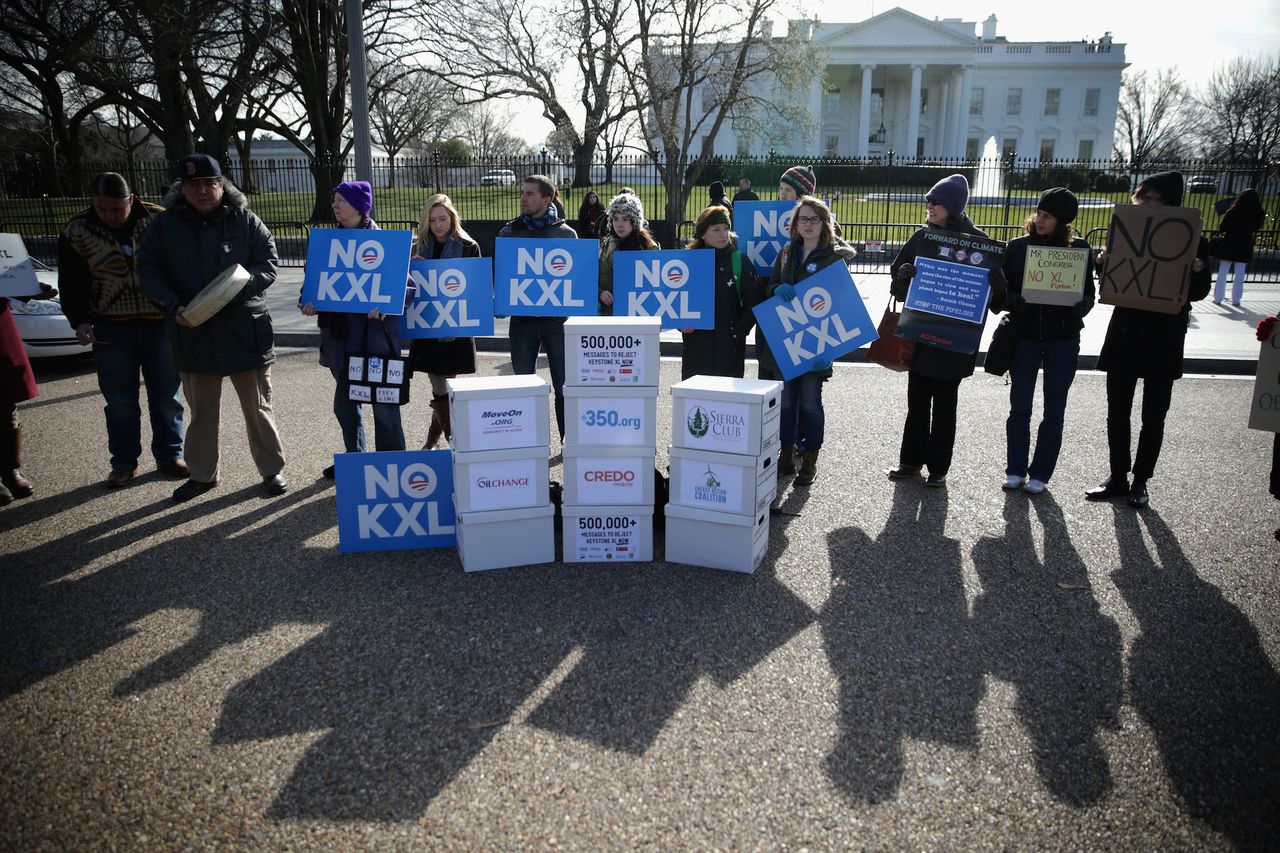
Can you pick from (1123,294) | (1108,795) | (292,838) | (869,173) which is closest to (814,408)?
(1123,294)

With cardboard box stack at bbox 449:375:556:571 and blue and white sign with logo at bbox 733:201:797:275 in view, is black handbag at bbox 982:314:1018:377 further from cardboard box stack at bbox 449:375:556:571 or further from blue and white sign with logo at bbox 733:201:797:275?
cardboard box stack at bbox 449:375:556:571

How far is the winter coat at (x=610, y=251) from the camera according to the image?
589cm

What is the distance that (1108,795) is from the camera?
2795 mm

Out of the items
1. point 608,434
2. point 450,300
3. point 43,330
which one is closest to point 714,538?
point 608,434

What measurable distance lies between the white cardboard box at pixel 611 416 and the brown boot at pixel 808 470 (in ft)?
6.09

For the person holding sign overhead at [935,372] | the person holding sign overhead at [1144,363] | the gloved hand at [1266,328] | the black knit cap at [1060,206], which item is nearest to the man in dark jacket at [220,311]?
the person holding sign overhead at [935,372]

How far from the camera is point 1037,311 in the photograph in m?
5.45

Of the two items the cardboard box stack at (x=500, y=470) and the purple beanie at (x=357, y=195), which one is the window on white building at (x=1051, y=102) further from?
the cardboard box stack at (x=500, y=470)

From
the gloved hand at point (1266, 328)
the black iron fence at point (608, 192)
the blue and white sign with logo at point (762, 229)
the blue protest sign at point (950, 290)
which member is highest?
the black iron fence at point (608, 192)

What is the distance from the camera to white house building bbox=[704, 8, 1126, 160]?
209 feet

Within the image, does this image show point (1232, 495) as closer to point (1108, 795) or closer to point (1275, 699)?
point (1275, 699)

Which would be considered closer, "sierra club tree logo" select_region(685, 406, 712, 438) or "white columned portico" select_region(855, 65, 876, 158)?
"sierra club tree logo" select_region(685, 406, 712, 438)

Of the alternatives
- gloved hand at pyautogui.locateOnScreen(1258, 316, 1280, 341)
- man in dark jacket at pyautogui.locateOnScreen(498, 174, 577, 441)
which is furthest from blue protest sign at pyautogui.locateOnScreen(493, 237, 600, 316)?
gloved hand at pyautogui.locateOnScreen(1258, 316, 1280, 341)

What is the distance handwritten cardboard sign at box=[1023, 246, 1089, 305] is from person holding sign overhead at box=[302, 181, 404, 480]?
4.27m
